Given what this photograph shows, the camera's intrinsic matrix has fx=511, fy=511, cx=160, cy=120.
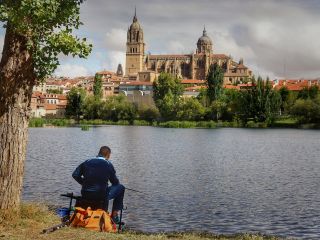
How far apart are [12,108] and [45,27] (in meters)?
1.91

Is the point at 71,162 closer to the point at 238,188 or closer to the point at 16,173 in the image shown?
the point at 238,188

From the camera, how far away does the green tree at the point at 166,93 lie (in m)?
137

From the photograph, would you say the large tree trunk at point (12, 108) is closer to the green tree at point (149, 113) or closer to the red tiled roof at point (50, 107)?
the green tree at point (149, 113)

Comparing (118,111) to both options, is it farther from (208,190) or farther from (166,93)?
(208,190)

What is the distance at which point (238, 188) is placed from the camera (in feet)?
82.3

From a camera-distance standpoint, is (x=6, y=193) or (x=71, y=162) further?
(x=71, y=162)

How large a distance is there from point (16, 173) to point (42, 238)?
5.90 ft

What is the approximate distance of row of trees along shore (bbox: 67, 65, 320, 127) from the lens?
114m

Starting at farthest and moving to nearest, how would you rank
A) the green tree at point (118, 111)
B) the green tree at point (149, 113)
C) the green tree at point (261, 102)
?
the green tree at point (118, 111)
the green tree at point (149, 113)
the green tree at point (261, 102)

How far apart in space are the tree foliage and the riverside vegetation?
102 meters

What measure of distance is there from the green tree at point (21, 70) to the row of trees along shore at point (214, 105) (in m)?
102

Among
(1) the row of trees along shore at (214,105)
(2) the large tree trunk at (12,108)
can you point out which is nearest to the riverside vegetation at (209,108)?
(1) the row of trees along shore at (214,105)

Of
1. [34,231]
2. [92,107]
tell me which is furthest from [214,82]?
[34,231]

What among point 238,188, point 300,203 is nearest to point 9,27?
point 300,203
